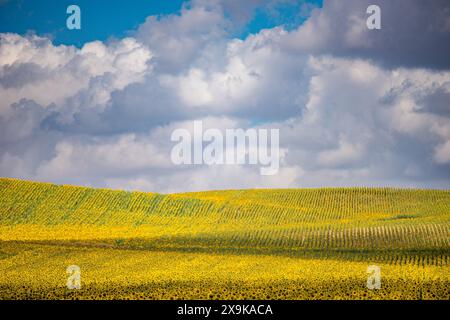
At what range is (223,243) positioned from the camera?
7219cm

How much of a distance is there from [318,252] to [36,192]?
156 ft

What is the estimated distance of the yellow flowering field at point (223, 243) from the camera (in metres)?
41.7

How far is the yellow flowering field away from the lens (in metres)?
41.7

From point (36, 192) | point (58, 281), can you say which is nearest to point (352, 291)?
point (58, 281)

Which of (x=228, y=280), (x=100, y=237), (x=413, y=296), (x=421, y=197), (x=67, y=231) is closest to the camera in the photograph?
(x=413, y=296)

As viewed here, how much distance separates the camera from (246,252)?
66.2 m

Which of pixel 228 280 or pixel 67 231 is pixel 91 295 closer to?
pixel 228 280

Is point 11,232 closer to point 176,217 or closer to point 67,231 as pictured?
point 67,231
